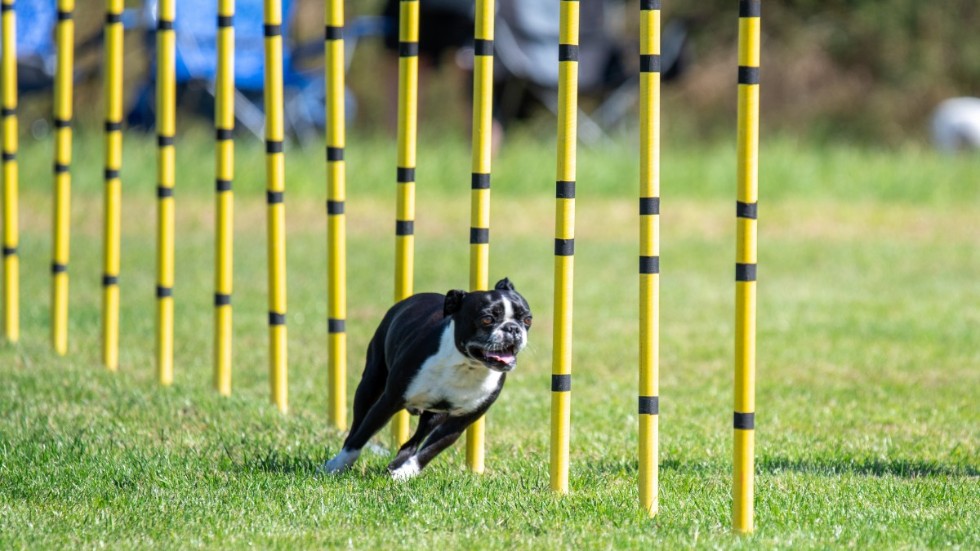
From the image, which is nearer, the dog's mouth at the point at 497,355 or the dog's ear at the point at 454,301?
the dog's mouth at the point at 497,355

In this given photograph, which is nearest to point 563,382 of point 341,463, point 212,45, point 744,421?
point 744,421

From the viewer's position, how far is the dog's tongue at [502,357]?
16.3 feet

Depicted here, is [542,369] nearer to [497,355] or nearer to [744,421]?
[497,355]

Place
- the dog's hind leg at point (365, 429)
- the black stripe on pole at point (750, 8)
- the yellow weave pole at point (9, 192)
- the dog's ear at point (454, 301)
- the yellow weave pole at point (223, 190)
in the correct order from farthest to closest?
the yellow weave pole at point (9, 192)
the yellow weave pole at point (223, 190)
the dog's hind leg at point (365, 429)
the dog's ear at point (454, 301)
the black stripe on pole at point (750, 8)

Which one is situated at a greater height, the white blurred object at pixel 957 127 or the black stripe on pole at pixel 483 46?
the white blurred object at pixel 957 127

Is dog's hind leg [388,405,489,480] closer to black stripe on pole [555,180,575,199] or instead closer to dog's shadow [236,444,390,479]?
dog's shadow [236,444,390,479]

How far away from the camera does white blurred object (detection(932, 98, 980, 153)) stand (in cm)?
1909

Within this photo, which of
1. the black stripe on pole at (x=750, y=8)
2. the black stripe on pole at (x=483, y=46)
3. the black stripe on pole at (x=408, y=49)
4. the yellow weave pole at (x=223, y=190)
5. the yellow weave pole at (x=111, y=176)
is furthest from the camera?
the yellow weave pole at (x=111, y=176)

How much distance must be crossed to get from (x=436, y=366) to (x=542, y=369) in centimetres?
324

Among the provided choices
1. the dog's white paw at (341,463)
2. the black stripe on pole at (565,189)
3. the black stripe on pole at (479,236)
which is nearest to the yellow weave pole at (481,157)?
the black stripe on pole at (479,236)

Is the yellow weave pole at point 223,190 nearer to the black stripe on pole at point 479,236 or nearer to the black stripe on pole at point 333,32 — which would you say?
the black stripe on pole at point 333,32

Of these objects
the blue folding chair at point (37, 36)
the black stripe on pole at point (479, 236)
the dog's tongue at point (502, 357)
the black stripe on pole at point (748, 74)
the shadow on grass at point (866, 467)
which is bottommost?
the shadow on grass at point (866, 467)

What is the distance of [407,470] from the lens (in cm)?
545

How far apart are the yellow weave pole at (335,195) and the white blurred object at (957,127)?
14.0 m
